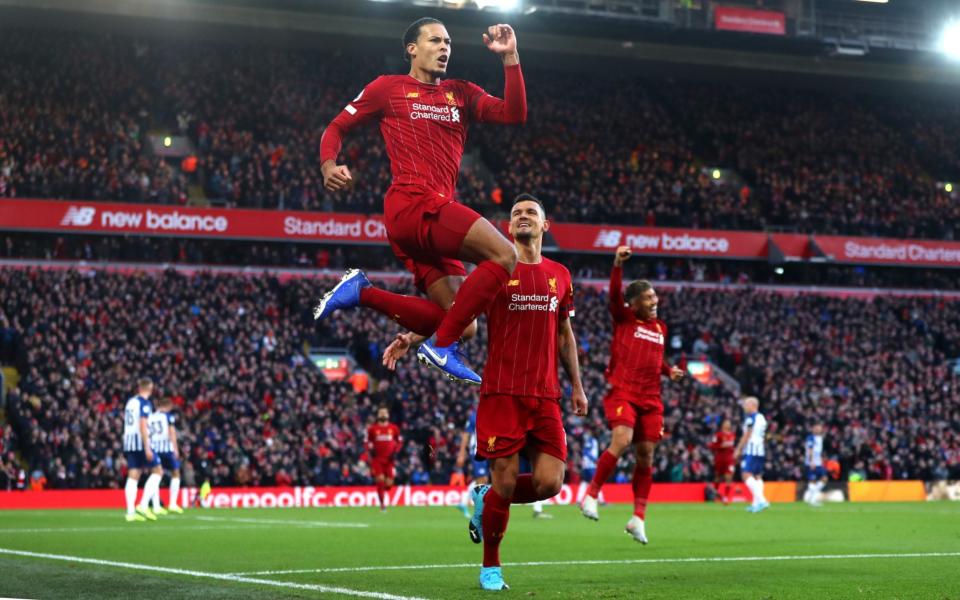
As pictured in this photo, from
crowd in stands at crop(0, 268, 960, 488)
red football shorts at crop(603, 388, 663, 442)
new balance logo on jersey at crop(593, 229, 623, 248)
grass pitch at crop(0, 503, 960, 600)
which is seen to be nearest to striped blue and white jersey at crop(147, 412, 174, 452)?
grass pitch at crop(0, 503, 960, 600)

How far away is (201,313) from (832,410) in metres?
19.5

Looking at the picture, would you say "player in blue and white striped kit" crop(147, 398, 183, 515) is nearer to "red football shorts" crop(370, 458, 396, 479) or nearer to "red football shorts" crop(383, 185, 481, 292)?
"red football shorts" crop(370, 458, 396, 479)

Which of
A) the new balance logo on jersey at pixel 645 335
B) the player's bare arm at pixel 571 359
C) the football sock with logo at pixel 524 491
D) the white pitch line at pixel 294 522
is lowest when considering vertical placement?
the white pitch line at pixel 294 522

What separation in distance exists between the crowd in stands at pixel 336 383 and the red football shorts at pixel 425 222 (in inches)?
846

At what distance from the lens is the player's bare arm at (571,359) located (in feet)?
31.7

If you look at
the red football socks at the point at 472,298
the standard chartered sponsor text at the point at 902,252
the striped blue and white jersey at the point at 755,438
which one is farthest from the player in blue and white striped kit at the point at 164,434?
the standard chartered sponsor text at the point at 902,252

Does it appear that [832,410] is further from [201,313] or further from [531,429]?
[531,429]

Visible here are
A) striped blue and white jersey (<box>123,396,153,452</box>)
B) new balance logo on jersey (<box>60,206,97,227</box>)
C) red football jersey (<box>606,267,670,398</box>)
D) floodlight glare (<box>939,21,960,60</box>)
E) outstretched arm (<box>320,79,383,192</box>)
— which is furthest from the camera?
floodlight glare (<box>939,21,960,60</box>)

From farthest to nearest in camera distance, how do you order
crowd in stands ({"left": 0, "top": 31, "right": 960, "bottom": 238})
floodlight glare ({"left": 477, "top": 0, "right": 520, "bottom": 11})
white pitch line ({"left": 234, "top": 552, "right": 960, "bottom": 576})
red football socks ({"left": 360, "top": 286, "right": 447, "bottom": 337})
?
floodlight glare ({"left": 477, "top": 0, "right": 520, "bottom": 11}), crowd in stands ({"left": 0, "top": 31, "right": 960, "bottom": 238}), white pitch line ({"left": 234, "top": 552, "right": 960, "bottom": 576}), red football socks ({"left": 360, "top": 286, "right": 447, "bottom": 337})

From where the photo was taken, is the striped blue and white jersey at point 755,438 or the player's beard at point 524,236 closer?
the player's beard at point 524,236

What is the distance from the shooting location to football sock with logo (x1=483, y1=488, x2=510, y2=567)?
8.70 metres

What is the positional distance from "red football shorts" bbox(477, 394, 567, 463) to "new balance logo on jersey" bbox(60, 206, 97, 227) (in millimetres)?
31315

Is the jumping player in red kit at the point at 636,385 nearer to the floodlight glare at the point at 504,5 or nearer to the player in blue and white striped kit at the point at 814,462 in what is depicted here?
the player in blue and white striped kit at the point at 814,462

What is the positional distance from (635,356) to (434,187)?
553cm
